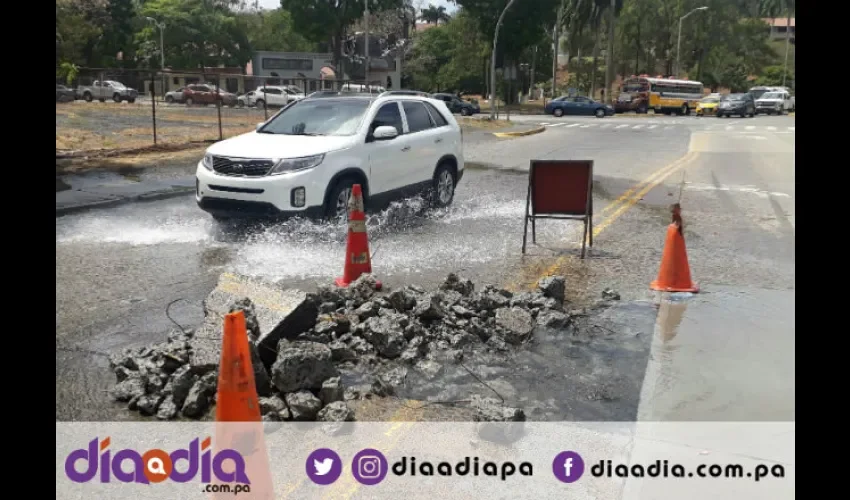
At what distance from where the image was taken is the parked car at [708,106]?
55250 millimetres

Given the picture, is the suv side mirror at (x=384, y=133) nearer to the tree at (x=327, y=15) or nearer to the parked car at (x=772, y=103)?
the parked car at (x=772, y=103)

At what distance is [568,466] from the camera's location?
3686 millimetres

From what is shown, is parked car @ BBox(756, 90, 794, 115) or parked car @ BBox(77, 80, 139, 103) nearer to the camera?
parked car @ BBox(77, 80, 139, 103)

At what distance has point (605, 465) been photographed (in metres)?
3.67

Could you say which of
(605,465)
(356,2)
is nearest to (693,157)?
(605,465)

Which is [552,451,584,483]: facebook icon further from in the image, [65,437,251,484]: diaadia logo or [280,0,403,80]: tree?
[280,0,403,80]: tree

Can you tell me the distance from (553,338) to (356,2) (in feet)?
211

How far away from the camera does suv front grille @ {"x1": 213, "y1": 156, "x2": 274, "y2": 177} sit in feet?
28.0

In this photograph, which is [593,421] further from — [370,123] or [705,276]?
[370,123]

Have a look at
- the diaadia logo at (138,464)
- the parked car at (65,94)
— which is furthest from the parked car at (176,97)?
the diaadia logo at (138,464)

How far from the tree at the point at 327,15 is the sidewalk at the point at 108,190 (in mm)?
53750

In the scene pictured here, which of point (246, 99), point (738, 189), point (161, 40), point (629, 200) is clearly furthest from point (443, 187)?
point (161, 40)

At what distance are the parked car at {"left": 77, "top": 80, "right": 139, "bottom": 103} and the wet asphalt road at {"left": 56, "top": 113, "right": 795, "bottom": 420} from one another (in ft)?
103

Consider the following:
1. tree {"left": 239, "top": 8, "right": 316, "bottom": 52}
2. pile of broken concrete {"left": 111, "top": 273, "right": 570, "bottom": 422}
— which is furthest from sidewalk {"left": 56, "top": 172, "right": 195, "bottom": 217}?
tree {"left": 239, "top": 8, "right": 316, "bottom": 52}
